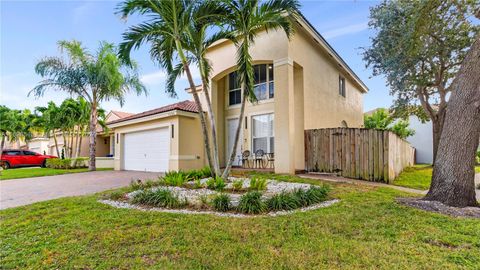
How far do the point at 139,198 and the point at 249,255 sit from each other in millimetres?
3798

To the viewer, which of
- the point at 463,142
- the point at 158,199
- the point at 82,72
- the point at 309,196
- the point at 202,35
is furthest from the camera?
the point at 82,72

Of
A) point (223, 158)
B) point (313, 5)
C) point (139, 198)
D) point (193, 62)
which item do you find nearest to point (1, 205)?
point (139, 198)

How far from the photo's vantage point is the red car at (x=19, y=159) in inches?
783

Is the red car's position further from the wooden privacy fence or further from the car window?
the wooden privacy fence

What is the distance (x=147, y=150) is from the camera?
14.3m

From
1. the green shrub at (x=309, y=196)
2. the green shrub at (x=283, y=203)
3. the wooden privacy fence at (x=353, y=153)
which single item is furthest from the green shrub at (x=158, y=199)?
the wooden privacy fence at (x=353, y=153)

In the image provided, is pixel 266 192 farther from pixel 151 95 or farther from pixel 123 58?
pixel 151 95

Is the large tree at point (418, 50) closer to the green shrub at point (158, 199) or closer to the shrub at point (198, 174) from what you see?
the shrub at point (198, 174)

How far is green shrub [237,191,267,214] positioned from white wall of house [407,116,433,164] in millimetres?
24129

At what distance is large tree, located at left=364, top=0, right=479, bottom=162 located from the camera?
11634mm

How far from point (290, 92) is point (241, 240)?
7958mm

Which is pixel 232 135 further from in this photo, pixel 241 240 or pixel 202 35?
pixel 241 240

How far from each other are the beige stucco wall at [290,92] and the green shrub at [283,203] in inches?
188

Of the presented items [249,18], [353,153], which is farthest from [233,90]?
[353,153]
